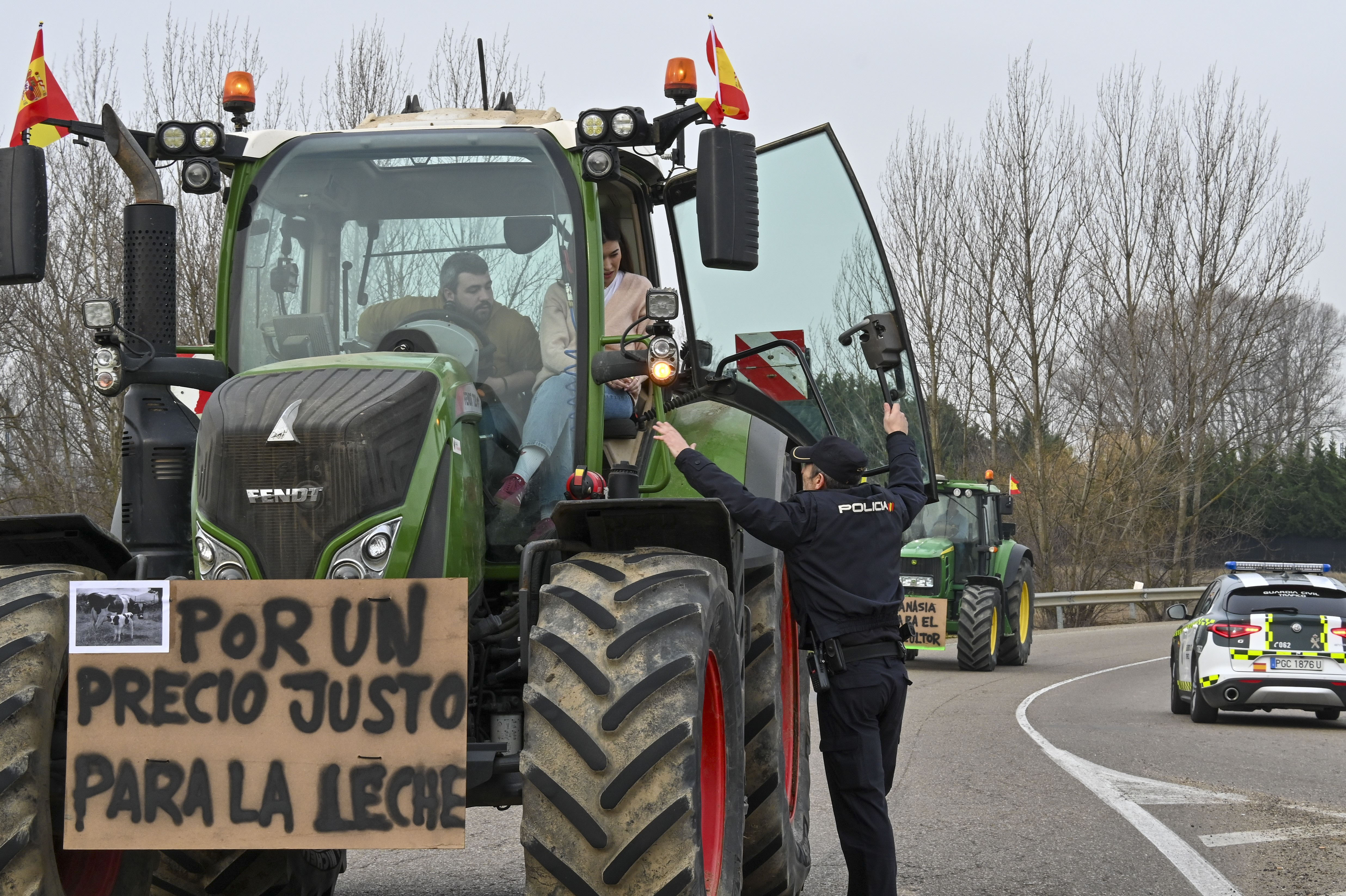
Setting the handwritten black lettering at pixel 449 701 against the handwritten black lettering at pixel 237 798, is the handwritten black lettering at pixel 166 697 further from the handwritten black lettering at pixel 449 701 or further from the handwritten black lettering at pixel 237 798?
the handwritten black lettering at pixel 449 701

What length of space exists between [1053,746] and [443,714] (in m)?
9.66

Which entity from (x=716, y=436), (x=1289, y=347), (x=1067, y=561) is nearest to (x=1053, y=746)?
(x=716, y=436)

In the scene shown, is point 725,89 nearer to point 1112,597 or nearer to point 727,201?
point 727,201

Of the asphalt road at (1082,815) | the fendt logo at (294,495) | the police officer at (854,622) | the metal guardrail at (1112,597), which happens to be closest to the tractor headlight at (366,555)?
the fendt logo at (294,495)

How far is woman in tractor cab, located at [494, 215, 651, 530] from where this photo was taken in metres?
5.47

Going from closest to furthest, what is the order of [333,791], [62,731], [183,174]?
1. [333,791]
2. [62,731]
3. [183,174]

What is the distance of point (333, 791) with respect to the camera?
4.27 metres

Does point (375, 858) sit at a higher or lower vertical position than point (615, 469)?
lower

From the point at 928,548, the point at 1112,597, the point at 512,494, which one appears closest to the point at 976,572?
the point at 928,548

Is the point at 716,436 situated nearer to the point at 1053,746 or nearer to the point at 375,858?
the point at 375,858

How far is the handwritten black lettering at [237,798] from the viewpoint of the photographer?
428 centimetres

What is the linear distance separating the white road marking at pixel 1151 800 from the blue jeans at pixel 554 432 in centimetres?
351

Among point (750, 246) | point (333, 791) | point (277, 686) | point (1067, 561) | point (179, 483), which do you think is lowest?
point (1067, 561)

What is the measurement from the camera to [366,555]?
4.70 metres
